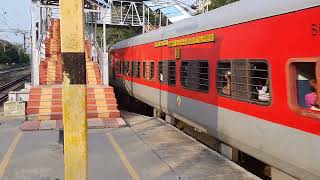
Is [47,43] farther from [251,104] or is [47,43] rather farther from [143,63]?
[251,104]

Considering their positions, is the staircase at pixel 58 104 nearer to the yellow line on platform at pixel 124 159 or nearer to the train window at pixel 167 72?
the train window at pixel 167 72

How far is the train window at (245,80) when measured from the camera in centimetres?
688

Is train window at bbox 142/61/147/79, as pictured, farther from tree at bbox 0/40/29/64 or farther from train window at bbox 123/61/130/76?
tree at bbox 0/40/29/64

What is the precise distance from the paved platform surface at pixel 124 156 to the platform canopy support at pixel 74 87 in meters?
4.02

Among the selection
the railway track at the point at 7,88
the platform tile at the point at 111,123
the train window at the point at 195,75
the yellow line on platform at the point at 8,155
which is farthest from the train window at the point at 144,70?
the railway track at the point at 7,88

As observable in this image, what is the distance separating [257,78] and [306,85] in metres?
1.29

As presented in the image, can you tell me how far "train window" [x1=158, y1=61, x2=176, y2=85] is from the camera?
12.2 m

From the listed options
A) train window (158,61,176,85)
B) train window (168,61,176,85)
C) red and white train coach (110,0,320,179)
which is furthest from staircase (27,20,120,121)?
red and white train coach (110,0,320,179)

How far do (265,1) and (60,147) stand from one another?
577cm

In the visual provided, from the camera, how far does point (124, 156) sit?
9.57 m

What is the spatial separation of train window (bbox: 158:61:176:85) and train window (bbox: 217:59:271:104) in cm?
360

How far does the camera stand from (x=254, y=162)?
9.03m

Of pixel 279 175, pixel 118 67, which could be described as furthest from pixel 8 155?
pixel 118 67

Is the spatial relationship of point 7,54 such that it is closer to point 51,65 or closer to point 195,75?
point 51,65
